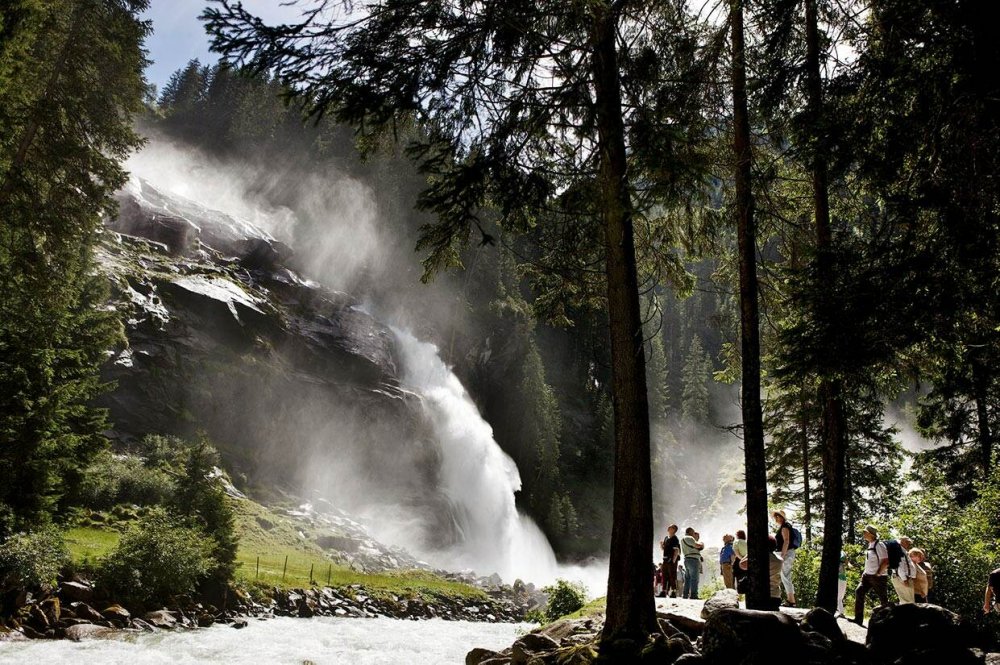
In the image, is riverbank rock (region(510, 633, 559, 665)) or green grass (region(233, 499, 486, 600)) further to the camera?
green grass (region(233, 499, 486, 600))

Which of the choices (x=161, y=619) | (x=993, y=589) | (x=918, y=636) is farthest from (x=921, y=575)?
(x=161, y=619)

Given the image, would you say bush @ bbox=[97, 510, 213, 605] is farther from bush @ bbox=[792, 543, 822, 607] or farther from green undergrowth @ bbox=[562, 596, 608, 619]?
bush @ bbox=[792, 543, 822, 607]

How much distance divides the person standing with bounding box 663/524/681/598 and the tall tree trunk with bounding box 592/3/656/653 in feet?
20.2

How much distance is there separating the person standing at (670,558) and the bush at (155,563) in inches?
495

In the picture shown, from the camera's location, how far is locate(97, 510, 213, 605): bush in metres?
15.4

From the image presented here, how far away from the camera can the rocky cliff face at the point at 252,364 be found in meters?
37.0

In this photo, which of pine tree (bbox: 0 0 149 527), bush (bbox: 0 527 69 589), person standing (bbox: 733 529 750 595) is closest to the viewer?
person standing (bbox: 733 529 750 595)

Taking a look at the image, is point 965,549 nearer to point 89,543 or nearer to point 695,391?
point 89,543

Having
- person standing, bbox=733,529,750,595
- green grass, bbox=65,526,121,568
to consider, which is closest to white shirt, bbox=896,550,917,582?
person standing, bbox=733,529,750,595

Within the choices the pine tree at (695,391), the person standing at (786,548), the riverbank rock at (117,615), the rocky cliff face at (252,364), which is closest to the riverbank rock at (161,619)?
the riverbank rock at (117,615)

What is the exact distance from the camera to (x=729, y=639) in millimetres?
5711

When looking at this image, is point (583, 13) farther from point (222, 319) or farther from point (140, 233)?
point (140, 233)

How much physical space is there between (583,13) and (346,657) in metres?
14.1

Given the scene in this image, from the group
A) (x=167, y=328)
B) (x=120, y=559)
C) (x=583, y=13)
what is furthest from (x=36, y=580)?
(x=167, y=328)
